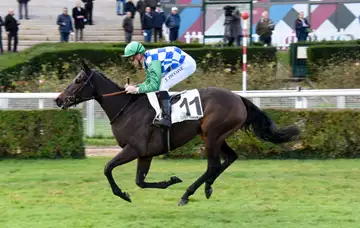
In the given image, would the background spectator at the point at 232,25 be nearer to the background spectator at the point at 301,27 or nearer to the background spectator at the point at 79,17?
the background spectator at the point at 301,27

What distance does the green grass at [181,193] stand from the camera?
7117mm

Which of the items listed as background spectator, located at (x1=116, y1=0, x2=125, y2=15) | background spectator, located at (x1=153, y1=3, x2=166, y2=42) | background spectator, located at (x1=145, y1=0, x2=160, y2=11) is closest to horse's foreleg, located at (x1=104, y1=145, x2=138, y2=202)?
background spectator, located at (x1=153, y1=3, x2=166, y2=42)

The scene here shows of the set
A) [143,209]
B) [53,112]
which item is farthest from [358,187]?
[53,112]

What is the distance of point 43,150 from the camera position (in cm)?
1102

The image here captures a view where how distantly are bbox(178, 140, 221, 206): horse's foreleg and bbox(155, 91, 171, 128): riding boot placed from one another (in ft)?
1.67

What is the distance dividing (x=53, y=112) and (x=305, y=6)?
42.2 feet

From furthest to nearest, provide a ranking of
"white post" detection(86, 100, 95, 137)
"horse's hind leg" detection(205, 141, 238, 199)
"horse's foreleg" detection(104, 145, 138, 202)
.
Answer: "white post" detection(86, 100, 95, 137) < "horse's hind leg" detection(205, 141, 238, 199) < "horse's foreleg" detection(104, 145, 138, 202)

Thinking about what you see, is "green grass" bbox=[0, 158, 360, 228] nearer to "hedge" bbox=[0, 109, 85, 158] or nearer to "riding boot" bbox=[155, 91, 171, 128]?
"hedge" bbox=[0, 109, 85, 158]

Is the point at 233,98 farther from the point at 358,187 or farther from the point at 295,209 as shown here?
the point at 358,187

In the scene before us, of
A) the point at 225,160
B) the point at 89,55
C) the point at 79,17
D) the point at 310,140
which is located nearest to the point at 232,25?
the point at 89,55

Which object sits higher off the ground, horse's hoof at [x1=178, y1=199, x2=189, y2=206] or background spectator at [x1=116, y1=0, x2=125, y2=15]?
background spectator at [x1=116, y1=0, x2=125, y2=15]

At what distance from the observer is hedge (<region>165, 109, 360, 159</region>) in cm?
1096

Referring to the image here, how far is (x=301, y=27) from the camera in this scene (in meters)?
19.8

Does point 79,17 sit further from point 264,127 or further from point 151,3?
point 264,127
